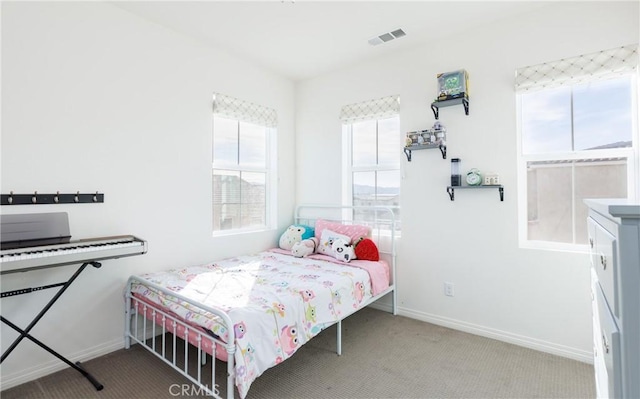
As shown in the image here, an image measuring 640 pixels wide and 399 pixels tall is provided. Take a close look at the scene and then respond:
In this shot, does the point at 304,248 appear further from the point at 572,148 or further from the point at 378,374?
the point at 572,148

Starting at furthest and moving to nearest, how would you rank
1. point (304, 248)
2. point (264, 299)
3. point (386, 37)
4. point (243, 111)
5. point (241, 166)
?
point (241, 166), point (243, 111), point (304, 248), point (386, 37), point (264, 299)

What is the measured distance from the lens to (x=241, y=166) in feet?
11.5

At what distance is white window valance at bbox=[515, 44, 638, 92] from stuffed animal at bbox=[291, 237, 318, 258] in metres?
2.28

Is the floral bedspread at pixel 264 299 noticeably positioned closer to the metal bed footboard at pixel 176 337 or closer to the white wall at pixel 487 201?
the metal bed footboard at pixel 176 337

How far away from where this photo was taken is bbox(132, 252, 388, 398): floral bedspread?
1725mm

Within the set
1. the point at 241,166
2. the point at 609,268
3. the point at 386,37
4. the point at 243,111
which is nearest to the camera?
the point at 609,268

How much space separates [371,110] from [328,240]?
4.72 feet

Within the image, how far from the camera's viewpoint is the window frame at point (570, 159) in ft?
7.22

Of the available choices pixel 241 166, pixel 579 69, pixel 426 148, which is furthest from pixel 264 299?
pixel 579 69

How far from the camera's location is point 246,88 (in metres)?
3.44

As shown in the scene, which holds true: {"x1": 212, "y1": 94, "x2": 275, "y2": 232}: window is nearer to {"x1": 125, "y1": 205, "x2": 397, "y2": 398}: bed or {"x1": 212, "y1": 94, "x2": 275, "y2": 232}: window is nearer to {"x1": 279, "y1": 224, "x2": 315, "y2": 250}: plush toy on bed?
{"x1": 279, "y1": 224, "x2": 315, "y2": 250}: plush toy on bed

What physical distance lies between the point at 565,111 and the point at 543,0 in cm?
84

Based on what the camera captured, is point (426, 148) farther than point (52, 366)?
Yes

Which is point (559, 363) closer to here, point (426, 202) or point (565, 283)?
point (565, 283)
